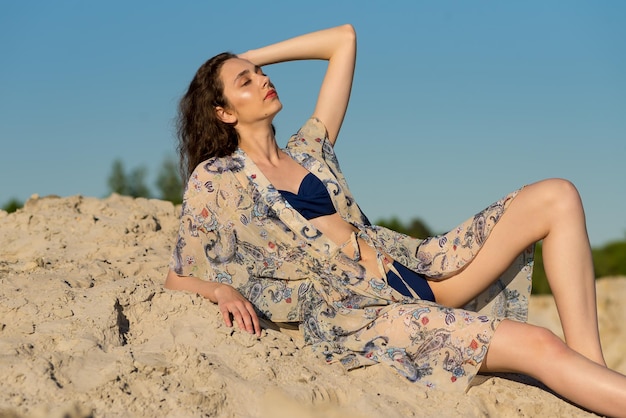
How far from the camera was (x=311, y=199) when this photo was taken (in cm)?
431

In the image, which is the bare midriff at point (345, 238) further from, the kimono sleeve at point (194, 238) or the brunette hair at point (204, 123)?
the brunette hair at point (204, 123)

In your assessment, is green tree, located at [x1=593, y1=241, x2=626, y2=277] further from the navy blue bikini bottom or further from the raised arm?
the navy blue bikini bottom

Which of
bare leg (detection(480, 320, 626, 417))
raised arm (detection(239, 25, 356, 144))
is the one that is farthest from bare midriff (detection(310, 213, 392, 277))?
bare leg (detection(480, 320, 626, 417))

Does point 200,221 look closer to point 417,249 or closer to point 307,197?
point 307,197

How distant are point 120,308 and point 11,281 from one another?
0.79 metres

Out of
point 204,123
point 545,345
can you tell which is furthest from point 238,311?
point 545,345

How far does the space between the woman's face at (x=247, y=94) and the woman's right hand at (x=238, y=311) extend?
1.01m

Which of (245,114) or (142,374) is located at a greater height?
(245,114)

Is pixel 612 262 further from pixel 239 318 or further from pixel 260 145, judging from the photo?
pixel 239 318

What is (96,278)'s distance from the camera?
4836 millimetres

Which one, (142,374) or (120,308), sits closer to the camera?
(142,374)

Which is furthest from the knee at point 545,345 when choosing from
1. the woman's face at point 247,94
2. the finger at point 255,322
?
the woman's face at point 247,94

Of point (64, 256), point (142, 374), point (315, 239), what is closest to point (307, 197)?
point (315, 239)

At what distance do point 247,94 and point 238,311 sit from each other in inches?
47.9
